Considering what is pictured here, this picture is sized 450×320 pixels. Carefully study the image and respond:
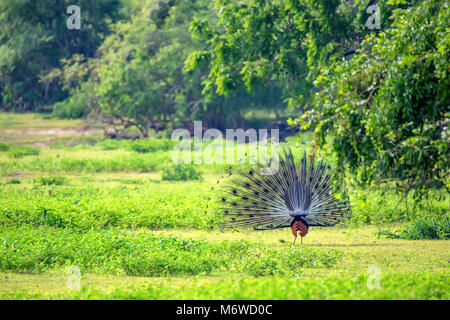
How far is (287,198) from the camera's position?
32.5 ft

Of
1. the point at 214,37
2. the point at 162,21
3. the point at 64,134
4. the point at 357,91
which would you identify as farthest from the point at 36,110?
the point at 357,91

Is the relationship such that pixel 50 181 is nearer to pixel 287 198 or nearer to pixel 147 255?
pixel 287 198

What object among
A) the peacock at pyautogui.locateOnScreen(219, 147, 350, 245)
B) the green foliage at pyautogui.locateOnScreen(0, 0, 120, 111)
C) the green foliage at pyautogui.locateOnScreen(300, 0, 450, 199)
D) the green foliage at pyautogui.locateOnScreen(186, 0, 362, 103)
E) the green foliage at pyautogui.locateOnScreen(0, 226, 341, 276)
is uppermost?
the green foliage at pyautogui.locateOnScreen(0, 0, 120, 111)

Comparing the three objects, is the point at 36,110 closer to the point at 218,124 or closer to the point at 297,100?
the point at 218,124

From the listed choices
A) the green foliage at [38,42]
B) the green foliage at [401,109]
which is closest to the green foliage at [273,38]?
the green foliage at [401,109]

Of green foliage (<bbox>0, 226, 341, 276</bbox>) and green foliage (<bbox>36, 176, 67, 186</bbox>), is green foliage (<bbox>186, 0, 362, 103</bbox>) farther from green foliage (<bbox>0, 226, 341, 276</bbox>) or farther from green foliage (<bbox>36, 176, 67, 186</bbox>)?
green foliage (<bbox>0, 226, 341, 276</bbox>)

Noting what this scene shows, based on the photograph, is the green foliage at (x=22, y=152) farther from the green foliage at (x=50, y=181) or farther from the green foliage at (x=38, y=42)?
the green foliage at (x=38, y=42)

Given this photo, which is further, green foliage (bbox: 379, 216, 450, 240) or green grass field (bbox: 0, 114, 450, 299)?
green foliage (bbox: 379, 216, 450, 240)

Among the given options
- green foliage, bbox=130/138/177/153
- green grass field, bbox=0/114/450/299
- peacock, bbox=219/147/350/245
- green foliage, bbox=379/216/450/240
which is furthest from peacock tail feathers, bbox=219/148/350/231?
green foliage, bbox=130/138/177/153

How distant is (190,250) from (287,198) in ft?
6.80

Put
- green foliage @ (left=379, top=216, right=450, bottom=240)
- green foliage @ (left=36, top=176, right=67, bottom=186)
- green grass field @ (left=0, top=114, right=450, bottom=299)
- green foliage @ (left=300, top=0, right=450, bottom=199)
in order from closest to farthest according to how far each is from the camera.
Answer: green grass field @ (left=0, top=114, right=450, bottom=299), green foliage @ (left=300, top=0, right=450, bottom=199), green foliage @ (left=379, top=216, right=450, bottom=240), green foliage @ (left=36, top=176, right=67, bottom=186)

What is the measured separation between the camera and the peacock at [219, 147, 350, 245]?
32.4ft

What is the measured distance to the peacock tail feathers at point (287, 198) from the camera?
987 centimetres

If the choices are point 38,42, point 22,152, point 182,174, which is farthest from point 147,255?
point 38,42
